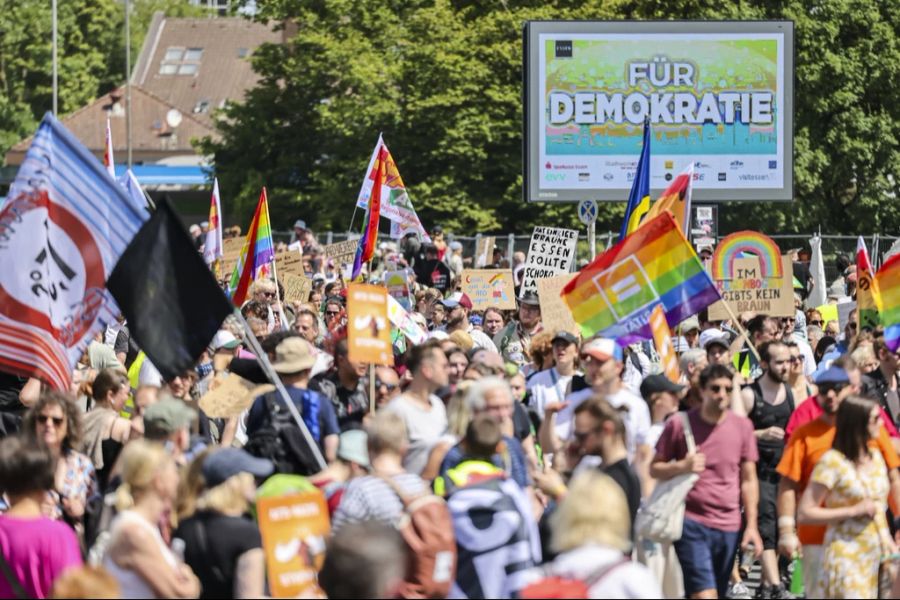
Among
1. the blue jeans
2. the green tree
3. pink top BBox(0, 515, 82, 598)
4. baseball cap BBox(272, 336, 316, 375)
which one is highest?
the green tree

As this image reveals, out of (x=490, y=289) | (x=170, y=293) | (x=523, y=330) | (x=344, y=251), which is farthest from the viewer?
(x=344, y=251)

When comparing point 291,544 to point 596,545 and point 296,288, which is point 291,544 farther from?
point 296,288

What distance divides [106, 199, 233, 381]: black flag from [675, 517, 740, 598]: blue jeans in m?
2.61

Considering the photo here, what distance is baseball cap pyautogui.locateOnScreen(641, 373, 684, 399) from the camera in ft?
35.1

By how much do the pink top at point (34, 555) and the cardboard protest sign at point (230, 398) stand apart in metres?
2.64

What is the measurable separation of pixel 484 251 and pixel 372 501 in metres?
22.3

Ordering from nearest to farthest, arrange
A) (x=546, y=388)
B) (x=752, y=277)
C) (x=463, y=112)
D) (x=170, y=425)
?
→ (x=170, y=425) < (x=546, y=388) < (x=752, y=277) < (x=463, y=112)

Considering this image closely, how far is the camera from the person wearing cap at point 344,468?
816 centimetres

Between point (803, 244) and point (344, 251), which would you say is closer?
point (344, 251)

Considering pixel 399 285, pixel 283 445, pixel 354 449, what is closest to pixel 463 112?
pixel 399 285

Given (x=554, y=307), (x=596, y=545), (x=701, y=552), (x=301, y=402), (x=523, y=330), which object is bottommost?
(x=701, y=552)

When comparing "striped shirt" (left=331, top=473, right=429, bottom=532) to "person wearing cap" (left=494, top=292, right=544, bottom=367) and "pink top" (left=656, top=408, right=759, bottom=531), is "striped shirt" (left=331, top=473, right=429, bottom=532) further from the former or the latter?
"person wearing cap" (left=494, top=292, right=544, bottom=367)

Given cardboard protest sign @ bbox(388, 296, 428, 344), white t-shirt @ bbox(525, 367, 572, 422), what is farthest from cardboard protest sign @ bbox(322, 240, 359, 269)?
white t-shirt @ bbox(525, 367, 572, 422)

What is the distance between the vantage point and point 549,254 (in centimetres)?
1945
